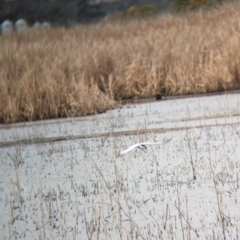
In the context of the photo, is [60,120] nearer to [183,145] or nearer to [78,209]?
[183,145]

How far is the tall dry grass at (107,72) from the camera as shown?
9.26 metres

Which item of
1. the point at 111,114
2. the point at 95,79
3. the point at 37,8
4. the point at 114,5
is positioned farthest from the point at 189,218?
the point at 114,5

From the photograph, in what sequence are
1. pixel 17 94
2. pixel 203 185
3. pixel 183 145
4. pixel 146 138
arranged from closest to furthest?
1. pixel 203 185
2. pixel 183 145
3. pixel 146 138
4. pixel 17 94

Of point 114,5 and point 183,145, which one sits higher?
point 114,5

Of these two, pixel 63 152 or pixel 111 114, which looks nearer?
pixel 63 152

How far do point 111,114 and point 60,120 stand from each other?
617 mm

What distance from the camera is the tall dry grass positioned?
9.26 metres

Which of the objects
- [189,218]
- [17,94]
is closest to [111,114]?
[17,94]

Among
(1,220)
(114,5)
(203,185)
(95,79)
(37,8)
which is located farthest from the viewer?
(114,5)

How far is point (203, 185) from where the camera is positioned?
185 inches

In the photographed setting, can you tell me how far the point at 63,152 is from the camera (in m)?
6.37

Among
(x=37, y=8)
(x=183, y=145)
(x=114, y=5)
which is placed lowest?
A: (x=183, y=145)

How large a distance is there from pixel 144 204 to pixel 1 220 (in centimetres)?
82

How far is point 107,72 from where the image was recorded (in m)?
10.9
